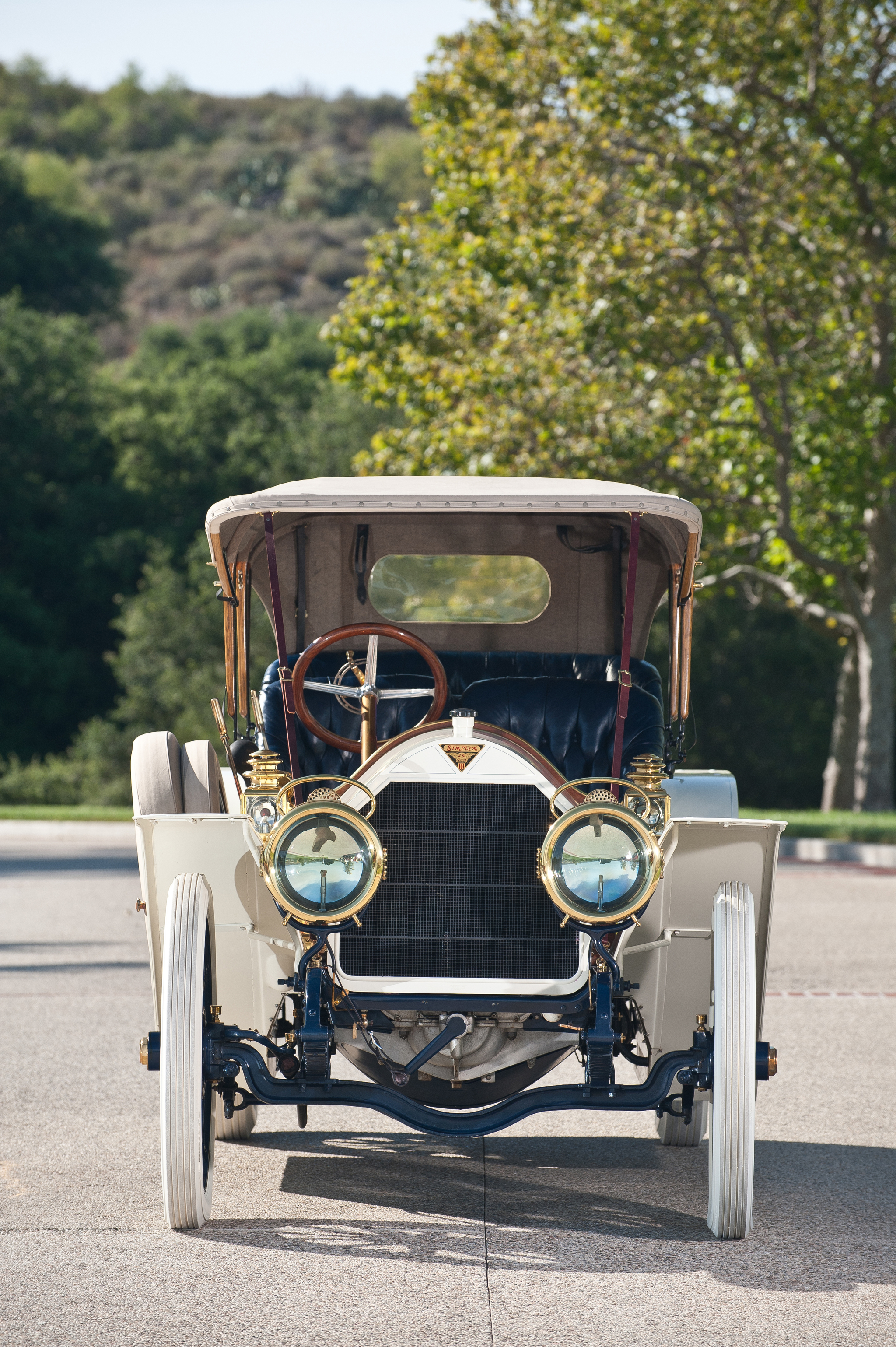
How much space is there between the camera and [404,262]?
72.6 ft

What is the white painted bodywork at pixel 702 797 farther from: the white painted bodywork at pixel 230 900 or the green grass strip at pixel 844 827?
the green grass strip at pixel 844 827

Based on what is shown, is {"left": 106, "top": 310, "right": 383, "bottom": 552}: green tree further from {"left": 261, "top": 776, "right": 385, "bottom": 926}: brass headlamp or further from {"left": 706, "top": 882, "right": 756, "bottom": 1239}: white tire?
{"left": 706, "top": 882, "right": 756, "bottom": 1239}: white tire

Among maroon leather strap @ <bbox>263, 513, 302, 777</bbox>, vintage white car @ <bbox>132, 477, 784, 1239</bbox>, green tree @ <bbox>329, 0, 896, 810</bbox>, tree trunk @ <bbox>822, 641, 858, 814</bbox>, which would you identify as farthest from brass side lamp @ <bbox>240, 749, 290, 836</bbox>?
tree trunk @ <bbox>822, 641, 858, 814</bbox>

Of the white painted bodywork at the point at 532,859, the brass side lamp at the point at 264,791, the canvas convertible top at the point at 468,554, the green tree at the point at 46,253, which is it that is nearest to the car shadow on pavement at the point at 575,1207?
the white painted bodywork at the point at 532,859

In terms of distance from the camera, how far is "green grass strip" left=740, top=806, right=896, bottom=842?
17969mm

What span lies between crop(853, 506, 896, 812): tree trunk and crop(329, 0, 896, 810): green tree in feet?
0.12

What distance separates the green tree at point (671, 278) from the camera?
60.6ft

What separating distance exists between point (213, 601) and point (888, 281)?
20.6m

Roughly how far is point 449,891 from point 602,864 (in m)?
0.48

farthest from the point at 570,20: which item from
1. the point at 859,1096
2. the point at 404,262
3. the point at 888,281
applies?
the point at 859,1096

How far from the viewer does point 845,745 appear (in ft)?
87.1

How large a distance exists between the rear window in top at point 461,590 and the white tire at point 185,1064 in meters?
2.07

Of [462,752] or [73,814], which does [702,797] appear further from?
[73,814]

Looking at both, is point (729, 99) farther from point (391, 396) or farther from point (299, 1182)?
point (299, 1182)
